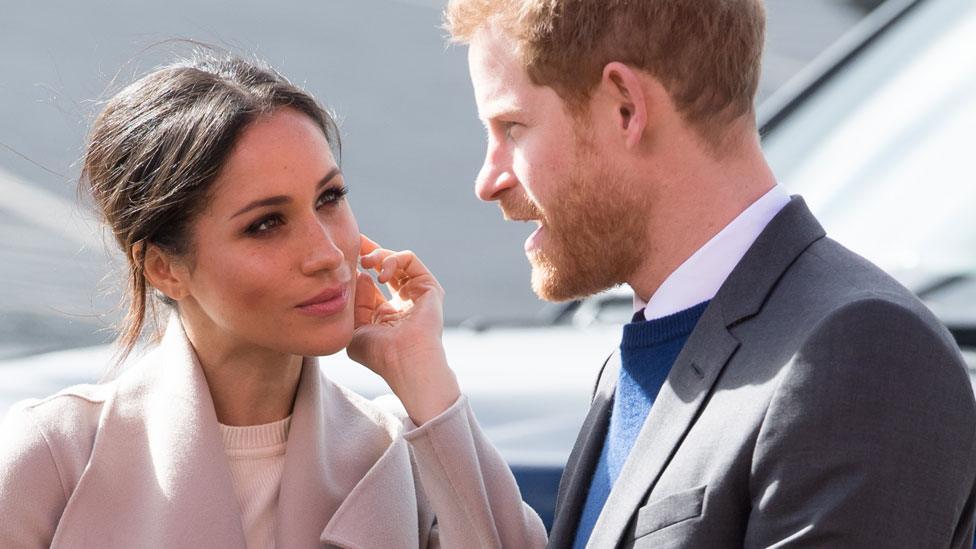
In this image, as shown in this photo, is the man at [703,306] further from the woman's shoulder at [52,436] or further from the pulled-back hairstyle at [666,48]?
the woman's shoulder at [52,436]

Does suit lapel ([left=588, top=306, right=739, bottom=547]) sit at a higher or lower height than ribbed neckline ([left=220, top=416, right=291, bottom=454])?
higher

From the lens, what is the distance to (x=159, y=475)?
9.11ft

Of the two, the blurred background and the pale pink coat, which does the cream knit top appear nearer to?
the pale pink coat

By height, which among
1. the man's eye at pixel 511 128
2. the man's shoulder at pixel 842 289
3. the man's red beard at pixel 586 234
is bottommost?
the man's red beard at pixel 586 234

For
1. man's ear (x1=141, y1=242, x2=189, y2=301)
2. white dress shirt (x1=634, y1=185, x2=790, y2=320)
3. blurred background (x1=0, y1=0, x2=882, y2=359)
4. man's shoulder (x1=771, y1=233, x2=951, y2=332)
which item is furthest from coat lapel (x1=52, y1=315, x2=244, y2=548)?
blurred background (x1=0, y1=0, x2=882, y2=359)

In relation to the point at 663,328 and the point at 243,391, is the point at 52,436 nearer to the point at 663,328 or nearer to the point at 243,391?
the point at 243,391

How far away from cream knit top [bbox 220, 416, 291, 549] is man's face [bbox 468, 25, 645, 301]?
1.92 ft

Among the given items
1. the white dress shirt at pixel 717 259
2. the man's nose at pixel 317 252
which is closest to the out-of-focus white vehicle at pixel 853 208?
the man's nose at pixel 317 252

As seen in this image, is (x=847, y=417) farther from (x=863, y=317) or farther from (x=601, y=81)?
(x=601, y=81)

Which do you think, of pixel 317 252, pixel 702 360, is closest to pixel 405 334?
pixel 317 252

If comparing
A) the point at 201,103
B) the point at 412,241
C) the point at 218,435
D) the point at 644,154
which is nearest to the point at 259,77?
the point at 201,103

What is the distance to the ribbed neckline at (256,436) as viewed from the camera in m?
2.86

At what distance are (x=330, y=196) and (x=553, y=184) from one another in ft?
1.62

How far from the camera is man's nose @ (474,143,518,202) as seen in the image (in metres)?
2.61
